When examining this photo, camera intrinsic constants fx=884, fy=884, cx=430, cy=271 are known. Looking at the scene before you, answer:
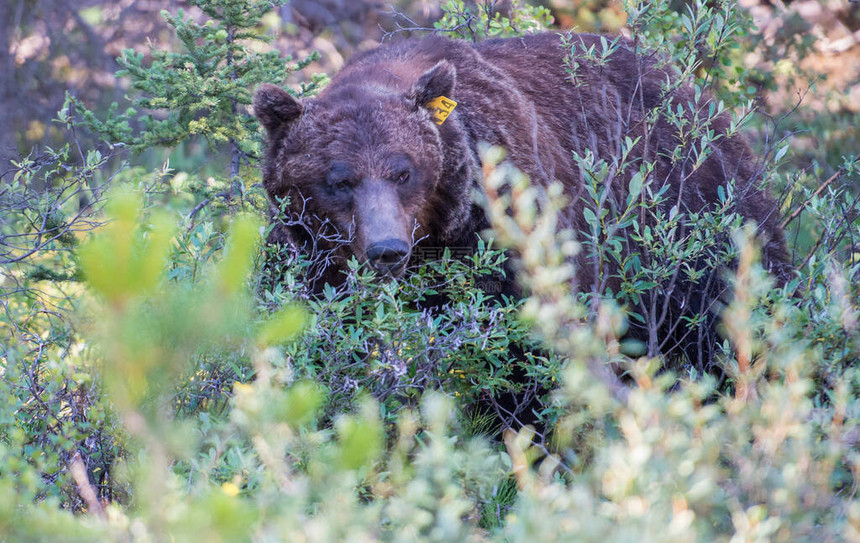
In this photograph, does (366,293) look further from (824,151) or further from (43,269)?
(824,151)

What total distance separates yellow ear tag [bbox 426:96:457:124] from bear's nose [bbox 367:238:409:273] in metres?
0.77

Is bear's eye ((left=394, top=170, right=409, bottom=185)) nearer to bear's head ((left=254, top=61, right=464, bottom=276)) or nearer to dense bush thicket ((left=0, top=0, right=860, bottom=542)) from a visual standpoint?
bear's head ((left=254, top=61, right=464, bottom=276))

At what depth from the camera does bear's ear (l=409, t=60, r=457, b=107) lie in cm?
420

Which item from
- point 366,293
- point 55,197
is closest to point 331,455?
point 366,293

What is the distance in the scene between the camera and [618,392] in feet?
9.00

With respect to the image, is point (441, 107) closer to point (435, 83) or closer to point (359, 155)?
point (435, 83)

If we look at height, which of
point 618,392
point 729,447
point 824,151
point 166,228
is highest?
point 166,228

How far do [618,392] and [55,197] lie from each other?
291 cm

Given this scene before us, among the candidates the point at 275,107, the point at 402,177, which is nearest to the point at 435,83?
the point at 402,177

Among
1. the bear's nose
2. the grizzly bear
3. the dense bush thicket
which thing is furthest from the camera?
the grizzly bear

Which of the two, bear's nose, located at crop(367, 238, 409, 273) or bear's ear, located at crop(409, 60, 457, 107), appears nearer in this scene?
bear's nose, located at crop(367, 238, 409, 273)

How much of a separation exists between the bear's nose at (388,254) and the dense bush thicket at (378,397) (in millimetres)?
102

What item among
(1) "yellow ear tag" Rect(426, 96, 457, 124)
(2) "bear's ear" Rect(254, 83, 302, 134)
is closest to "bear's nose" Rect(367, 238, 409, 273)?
(1) "yellow ear tag" Rect(426, 96, 457, 124)

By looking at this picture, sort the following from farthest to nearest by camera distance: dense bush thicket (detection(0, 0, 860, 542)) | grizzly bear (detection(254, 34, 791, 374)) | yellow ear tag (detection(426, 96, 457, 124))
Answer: yellow ear tag (detection(426, 96, 457, 124))
grizzly bear (detection(254, 34, 791, 374))
dense bush thicket (detection(0, 0, 860, 542))
